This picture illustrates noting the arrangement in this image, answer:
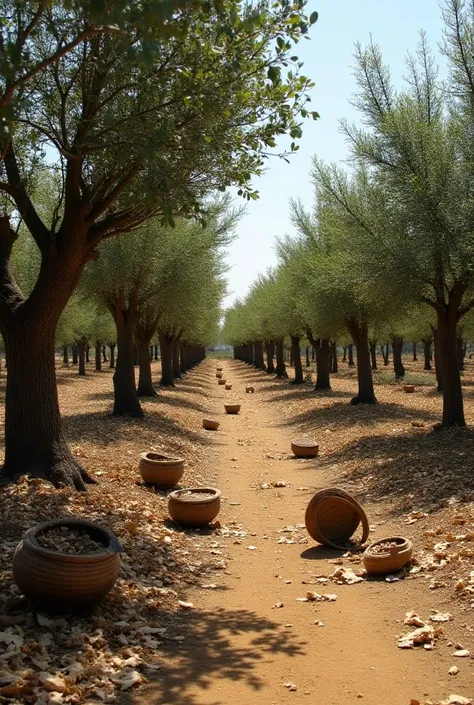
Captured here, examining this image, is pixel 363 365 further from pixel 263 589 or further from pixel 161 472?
pixel 263 589

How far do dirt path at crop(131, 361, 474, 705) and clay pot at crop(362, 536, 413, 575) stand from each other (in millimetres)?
159

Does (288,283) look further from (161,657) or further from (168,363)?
(161,657)

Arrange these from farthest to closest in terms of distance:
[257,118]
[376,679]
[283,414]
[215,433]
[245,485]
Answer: [283,414]
[215,433]
[245,485]
[257,118]
[376,679]

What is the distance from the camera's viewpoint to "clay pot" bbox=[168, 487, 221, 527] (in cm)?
916

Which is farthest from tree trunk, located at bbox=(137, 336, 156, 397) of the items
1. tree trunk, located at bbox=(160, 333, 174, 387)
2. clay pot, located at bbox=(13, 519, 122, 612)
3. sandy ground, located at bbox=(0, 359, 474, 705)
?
clay pot, located at bbox=(13, 519, 122, 612)

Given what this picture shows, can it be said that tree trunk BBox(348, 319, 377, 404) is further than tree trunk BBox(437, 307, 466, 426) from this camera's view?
Yes

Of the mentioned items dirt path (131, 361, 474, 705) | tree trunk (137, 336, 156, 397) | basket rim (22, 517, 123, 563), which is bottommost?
dirt path (131, 361, 474, 705)

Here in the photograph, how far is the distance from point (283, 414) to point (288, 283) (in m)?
8.01

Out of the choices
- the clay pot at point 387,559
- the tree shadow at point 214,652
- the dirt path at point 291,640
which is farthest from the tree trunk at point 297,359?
the tree shadow at point 214,652

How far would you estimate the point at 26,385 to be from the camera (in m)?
9.60

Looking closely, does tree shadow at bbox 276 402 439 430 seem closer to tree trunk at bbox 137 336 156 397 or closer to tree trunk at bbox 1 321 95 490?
tree trunk at bbox 137 336 156 397

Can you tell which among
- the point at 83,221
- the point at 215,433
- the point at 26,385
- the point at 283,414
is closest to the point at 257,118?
the point at 83,221

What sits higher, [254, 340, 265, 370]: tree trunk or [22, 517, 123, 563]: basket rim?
[254, 340, 265, 370]: tree trunk

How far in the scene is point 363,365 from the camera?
2350cm
